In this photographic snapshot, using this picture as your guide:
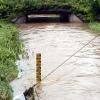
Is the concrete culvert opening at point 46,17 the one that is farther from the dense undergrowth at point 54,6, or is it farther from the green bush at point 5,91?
the green bush at point 5,91

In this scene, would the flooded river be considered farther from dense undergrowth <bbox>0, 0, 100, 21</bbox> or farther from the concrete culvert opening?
the concrete culvert opening

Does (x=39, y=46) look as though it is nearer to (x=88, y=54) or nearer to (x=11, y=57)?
(x=88, y=54)

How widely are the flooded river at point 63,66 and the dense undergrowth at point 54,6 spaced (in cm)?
721

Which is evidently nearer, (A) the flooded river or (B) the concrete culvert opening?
(A) the flooded river

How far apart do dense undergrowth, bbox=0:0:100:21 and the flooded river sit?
23.6 feet

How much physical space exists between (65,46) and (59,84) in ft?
25.5

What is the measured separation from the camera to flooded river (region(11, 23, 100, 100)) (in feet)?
42.8

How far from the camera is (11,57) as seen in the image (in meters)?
16.6

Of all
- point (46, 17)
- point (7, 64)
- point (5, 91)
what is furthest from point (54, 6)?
point (5, 91)

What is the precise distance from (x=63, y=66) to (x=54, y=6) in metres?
18.2

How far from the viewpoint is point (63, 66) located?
16641 millimetres

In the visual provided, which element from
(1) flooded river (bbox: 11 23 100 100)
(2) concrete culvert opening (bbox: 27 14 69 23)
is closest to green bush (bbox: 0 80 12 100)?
(1) flooded river (bbox: 11 23 100 100)

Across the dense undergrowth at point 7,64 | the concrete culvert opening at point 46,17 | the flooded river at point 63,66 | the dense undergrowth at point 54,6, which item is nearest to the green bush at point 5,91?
the dense undergrowth at point 7,64

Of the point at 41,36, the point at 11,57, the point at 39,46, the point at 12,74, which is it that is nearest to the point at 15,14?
the point at 41,36
